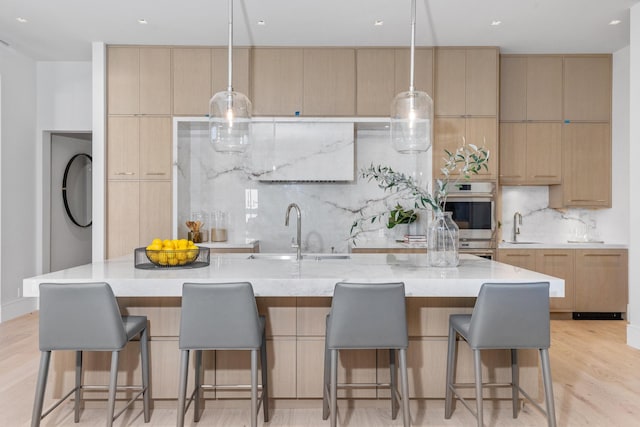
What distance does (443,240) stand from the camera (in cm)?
269

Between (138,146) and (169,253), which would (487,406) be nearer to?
(169,253)

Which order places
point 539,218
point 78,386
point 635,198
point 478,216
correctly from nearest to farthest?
point 78,386 → point 635,198 → point 478,216 → point 539,218

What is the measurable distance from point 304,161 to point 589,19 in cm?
304

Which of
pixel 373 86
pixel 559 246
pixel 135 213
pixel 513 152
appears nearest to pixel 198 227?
pixel 135 213

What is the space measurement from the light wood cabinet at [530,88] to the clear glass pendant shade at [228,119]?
3356mm

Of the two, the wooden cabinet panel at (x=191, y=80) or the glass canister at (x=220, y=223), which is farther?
the glass canister at (x=220, y=223)

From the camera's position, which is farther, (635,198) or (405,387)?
(635,198)

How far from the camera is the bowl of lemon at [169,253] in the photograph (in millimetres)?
2562

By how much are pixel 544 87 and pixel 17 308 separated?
6503 millimetres

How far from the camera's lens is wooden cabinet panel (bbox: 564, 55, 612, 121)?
195 inches

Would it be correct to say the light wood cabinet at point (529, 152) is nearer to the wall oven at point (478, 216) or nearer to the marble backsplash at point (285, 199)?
the wall oven at point (478, 216)

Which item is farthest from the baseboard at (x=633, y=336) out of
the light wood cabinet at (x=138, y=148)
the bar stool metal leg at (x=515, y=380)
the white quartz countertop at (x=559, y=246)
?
the light wood cabinet at (x=138, y=148)

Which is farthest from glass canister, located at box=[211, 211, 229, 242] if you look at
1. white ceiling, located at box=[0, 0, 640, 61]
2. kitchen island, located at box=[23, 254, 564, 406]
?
kitchen island, located at box=[23, 254, 564, 406]

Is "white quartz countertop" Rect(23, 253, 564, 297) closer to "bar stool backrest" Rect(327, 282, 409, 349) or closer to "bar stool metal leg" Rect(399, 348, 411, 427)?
"bar stool backrest" Rect(327, 282, 409, 349)
